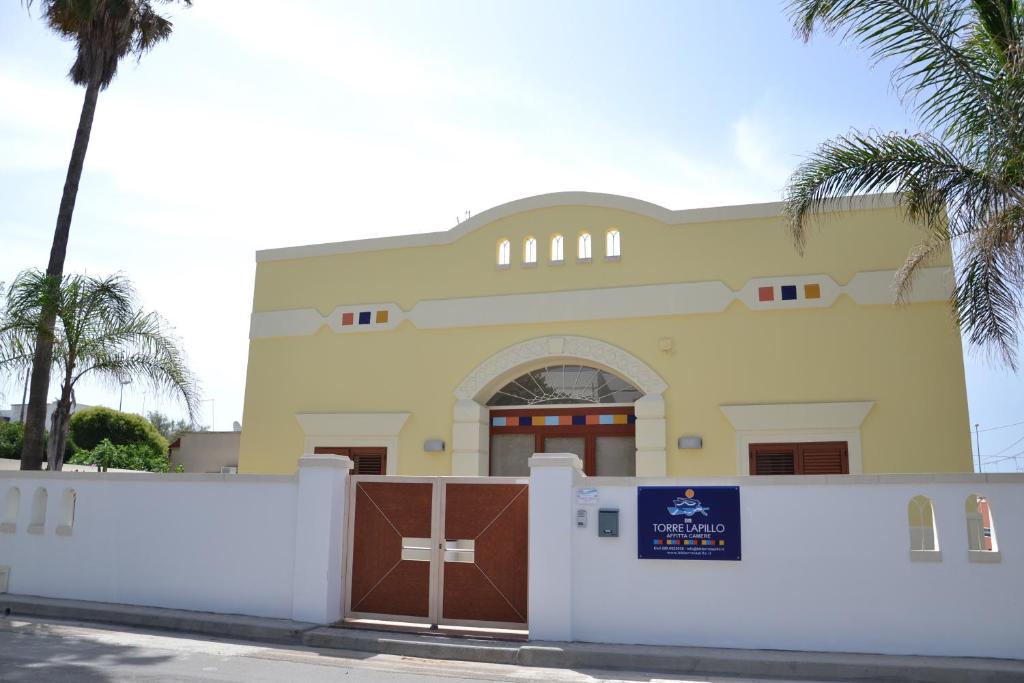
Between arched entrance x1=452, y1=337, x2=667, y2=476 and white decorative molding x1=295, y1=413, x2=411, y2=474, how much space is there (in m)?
1.17

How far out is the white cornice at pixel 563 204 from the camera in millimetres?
14070

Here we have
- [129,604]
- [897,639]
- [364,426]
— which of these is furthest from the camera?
[364,426]

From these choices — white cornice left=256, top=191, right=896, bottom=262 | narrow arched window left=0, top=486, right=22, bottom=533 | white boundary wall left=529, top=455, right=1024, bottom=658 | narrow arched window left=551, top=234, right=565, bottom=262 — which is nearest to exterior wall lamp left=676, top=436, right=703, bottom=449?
white cornice left=256, top=191, right=896, bottom=262

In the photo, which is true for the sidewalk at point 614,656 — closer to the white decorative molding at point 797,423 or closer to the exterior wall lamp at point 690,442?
the white decorative molding at point 797,423

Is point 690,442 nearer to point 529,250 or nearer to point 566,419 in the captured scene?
point 566,419

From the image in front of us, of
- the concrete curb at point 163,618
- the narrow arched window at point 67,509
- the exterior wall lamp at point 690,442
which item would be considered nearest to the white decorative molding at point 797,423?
the exterior wall lamp at point 690,442

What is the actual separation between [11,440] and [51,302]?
1078 inches

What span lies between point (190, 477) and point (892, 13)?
986cm

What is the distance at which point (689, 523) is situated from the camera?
9367 mm

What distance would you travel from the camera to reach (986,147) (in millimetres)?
9055

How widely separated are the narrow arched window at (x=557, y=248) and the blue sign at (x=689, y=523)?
6.45 m

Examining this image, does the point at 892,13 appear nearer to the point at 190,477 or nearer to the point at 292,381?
the point at 190,477

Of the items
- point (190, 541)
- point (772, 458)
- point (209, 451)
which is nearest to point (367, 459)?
point (190, 541)

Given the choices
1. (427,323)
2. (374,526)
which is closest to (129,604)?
(374,526)
